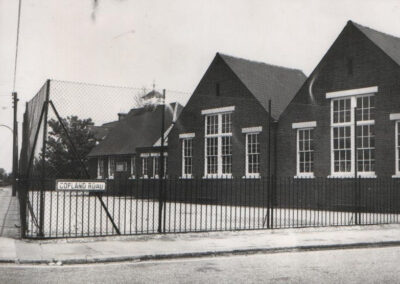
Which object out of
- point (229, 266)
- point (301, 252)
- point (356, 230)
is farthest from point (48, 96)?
point (356, 230)

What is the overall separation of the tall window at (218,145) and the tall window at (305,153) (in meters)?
4.36

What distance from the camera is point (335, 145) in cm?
2378

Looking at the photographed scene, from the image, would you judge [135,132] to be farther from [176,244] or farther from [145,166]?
[176,244]

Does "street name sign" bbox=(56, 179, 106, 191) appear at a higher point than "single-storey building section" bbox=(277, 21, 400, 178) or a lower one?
lower

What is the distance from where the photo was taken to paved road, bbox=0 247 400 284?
26.1ft

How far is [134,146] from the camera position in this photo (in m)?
41.0

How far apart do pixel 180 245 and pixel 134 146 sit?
98.3ft

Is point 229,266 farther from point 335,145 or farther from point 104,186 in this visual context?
point 335,145

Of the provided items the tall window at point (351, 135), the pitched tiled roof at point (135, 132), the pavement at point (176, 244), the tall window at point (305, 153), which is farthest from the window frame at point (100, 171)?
the pavement at point (176, 244)

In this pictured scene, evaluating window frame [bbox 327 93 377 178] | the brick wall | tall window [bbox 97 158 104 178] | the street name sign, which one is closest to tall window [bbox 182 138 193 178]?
the brick wall

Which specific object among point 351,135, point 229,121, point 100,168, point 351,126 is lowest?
point 100,168

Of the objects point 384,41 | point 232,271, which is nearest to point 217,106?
point 384,41

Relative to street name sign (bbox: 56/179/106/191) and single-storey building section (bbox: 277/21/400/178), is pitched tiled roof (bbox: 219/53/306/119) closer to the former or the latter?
→ single-storey building section (bbox: 277/21/400/178)

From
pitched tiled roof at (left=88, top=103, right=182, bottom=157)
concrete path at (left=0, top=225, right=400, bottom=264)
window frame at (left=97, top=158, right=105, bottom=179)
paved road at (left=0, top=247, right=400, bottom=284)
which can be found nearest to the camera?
paved road at (left=0, top=247, right=400, bottom=284)
